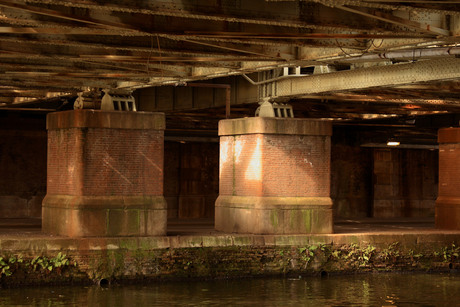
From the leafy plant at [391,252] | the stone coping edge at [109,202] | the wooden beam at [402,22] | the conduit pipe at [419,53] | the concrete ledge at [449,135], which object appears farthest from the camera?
the concrete ledge at [449,135]

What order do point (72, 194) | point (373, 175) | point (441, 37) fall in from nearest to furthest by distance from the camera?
1. point (441, 37)
2. point (72, 194)
3. point (373, 175)

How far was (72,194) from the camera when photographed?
25.1m

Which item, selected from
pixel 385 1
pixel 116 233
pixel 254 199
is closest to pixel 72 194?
pixel 116 233

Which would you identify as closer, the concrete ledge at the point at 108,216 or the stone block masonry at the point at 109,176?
the concrete ledge at the point at 108,216

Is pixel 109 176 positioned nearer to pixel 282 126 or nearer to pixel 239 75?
pixel 282 126

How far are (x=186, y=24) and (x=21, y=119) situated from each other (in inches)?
906

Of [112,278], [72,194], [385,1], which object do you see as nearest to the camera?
[385,1]

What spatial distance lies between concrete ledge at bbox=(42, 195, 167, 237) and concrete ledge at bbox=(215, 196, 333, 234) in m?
2.76

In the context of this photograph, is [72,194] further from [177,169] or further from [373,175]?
[373,175]

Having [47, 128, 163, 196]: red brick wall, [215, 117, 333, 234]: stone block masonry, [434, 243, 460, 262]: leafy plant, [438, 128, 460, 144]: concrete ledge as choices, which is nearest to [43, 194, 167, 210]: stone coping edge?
[47, 128, 163, 196]: red brick wall

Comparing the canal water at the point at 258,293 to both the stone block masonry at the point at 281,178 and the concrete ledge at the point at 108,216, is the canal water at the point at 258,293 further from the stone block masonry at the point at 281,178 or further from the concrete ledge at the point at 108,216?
the stone block masonry at the point at 281,178

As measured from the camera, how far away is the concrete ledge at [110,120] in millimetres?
24859

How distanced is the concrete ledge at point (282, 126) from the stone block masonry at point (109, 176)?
2.76 metres

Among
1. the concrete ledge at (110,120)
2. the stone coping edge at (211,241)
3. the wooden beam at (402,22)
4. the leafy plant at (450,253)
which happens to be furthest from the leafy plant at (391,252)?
the wooden beam at (402,22)
